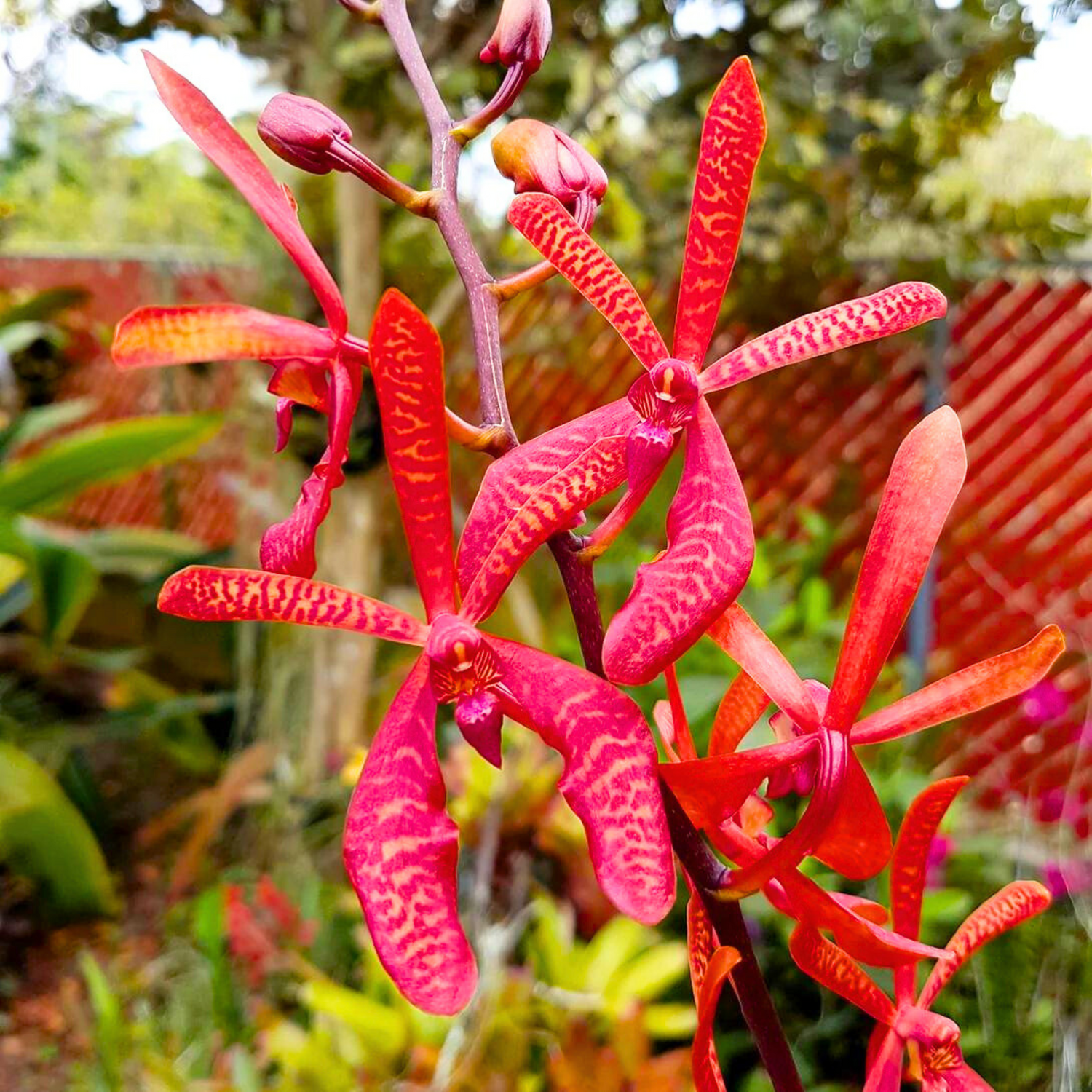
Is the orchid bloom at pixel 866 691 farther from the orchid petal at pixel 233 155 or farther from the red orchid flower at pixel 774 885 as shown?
the orchid petal at pixel 233 155

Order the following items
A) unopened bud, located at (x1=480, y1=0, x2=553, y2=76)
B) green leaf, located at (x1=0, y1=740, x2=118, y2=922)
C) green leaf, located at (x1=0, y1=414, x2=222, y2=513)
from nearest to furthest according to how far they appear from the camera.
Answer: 1. unopened bud, located at (x1=480, y1=0, x2=553, y2=76)
2. green leaf, located at (x1=0, y1=740, x2=118, y2=922)
3. green leaf, located at (x1=0, y1=414, x2=222, y2=513)

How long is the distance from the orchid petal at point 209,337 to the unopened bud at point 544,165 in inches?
3.9

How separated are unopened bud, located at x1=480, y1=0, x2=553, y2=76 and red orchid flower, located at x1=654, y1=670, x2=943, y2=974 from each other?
0.26 m

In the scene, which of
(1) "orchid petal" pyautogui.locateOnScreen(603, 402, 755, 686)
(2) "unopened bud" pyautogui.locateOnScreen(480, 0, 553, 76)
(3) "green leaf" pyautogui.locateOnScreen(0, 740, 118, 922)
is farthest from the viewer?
(3) "green leaf" pyautogui.locateOnScreen(0, 740, 118, 922)

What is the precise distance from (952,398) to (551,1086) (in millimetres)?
1925

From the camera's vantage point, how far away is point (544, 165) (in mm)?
391

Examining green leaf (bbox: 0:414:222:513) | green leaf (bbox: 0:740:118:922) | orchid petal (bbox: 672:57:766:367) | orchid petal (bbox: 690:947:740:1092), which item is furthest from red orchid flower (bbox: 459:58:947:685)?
green leaf (bbox: 0:414:222:513)

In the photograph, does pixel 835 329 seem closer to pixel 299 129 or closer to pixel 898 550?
pixel 898 550

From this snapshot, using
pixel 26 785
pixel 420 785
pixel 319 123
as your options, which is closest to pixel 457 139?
pixel 319 123

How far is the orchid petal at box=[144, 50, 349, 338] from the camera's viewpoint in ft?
1.07

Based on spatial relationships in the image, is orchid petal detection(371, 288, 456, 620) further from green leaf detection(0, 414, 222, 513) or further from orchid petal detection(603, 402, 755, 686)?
green leaf detection(0, 414, 222, 513)

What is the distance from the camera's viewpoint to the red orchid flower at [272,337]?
0.32 metres

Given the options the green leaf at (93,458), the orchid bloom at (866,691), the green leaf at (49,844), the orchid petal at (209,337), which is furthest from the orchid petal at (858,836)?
the green leaf at (93,458)

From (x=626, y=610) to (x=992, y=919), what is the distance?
0.65 ft
